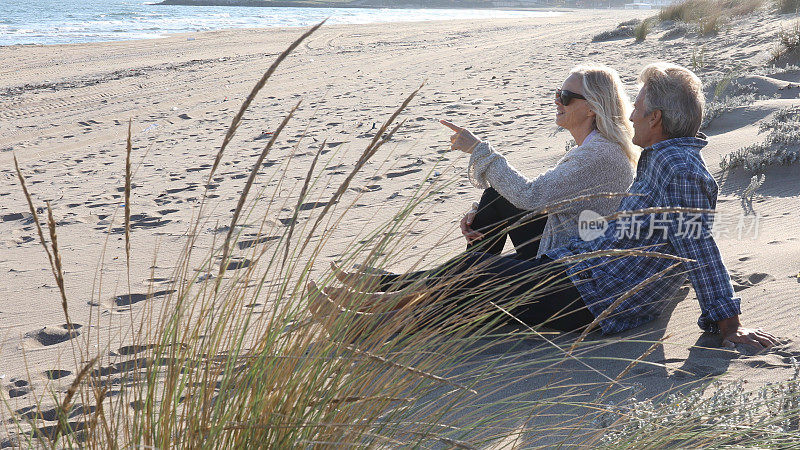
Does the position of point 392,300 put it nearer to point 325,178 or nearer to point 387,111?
point 325,178

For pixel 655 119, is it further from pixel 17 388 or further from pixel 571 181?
pixel 17 388

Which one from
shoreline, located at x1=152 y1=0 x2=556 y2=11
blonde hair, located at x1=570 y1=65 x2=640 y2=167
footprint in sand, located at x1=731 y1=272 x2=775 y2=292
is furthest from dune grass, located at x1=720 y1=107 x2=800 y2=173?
shoreline, located at x1=152 y1=0 x2=556 y2=11

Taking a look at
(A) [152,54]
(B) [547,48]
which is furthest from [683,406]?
(A) [152,54]

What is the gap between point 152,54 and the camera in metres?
19.3

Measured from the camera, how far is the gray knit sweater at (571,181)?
3.17 meters

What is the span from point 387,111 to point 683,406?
804 cm

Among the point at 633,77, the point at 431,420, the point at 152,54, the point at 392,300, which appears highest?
the point at 392,300

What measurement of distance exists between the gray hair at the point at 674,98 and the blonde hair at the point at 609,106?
1.23ft

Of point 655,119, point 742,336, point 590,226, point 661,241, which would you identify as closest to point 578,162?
point 590,226

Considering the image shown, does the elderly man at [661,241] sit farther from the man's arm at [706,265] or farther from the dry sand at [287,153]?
the dry sand at [287,153]

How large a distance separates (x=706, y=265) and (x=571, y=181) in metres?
0.69

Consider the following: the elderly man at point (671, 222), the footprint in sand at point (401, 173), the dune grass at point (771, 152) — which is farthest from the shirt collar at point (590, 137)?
the footprint in sand at point (401, 173)

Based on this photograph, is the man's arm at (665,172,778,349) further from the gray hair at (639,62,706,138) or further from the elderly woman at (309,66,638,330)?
the elderly woman at (309,66,638,330)

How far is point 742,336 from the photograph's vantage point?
2.77m
